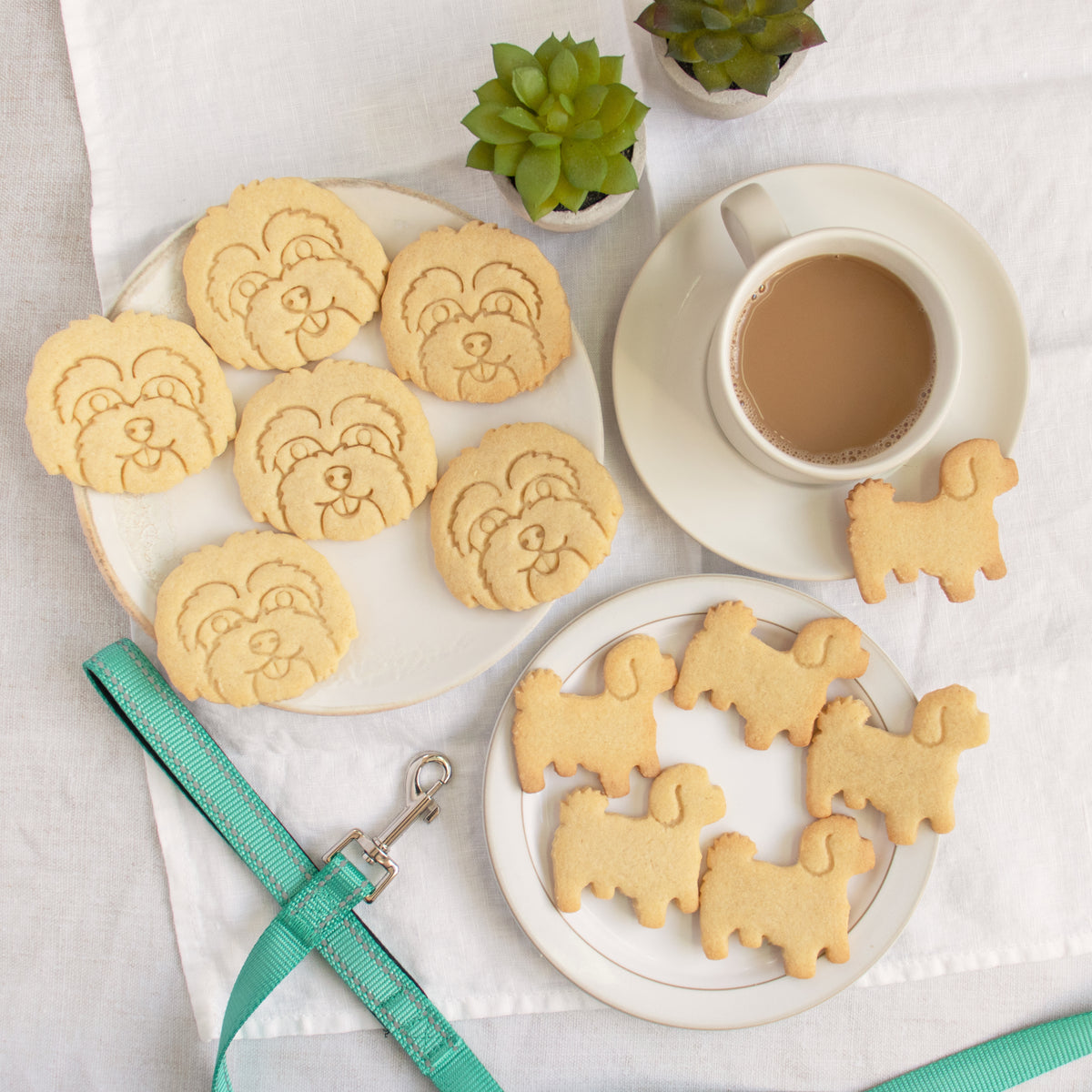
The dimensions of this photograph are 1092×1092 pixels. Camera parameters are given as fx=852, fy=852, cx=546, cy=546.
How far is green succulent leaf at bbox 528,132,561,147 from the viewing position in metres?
0.78

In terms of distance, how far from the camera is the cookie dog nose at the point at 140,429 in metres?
0.85

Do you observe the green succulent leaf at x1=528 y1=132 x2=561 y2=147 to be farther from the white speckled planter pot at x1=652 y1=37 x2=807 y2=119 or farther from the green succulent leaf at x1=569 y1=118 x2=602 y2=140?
the white speckled planter pot at x1=652 y1=37 x2=807 y2=119

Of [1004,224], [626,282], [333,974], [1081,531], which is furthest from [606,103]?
[333,974]

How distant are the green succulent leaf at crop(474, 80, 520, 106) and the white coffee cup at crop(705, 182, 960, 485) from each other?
224 mm

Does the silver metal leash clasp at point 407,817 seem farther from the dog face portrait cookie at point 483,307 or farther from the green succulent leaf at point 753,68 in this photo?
the green succulent leaf at point 753,68

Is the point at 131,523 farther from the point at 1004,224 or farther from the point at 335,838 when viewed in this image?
the point at 1004,224

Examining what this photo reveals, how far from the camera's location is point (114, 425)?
0.85 metres

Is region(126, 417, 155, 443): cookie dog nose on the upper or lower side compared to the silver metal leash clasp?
upper

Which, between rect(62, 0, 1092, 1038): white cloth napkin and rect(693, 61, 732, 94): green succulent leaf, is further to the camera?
rect(62, 0, 1092, 1038): white cloth napkin

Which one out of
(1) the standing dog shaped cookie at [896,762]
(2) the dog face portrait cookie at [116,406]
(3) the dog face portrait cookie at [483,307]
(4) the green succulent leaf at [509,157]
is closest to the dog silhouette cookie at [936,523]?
(1) the standing dog shaped cookie at [896,762]

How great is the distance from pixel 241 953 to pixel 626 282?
35.4 inches

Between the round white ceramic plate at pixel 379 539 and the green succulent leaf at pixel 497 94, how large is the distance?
113mm

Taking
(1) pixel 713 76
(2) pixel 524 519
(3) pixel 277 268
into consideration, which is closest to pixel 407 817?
(2) pixel 524 519

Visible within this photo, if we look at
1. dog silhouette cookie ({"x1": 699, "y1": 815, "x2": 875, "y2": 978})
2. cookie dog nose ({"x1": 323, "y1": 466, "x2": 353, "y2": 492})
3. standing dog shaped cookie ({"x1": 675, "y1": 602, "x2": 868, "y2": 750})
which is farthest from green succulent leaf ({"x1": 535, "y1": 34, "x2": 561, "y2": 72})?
dog silhouette cookie ({"x1": 699, "y1": 815, "x2": 875, "y2": 978})
